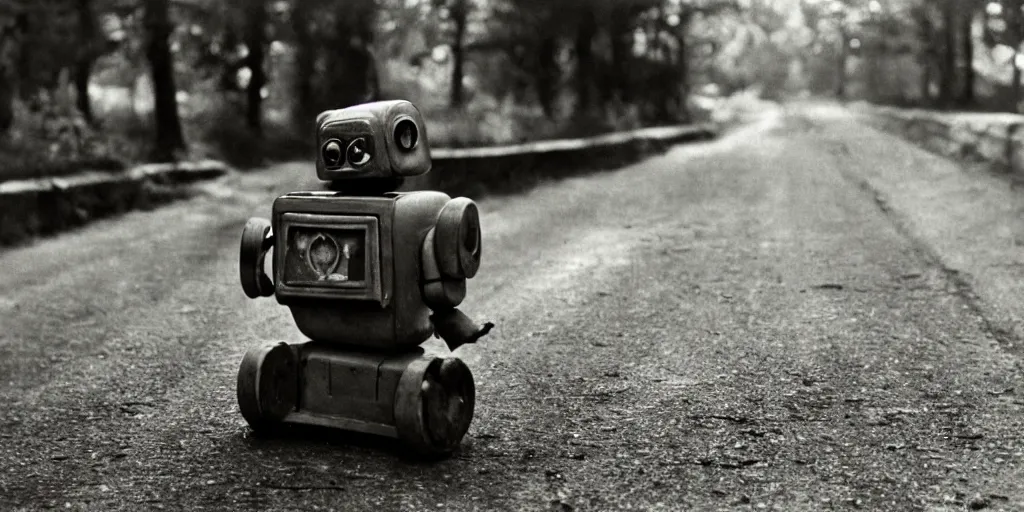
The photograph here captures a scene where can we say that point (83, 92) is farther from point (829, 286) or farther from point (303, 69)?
point (829, 286)

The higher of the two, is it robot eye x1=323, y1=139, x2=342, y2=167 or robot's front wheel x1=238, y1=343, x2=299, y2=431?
robot eye x1=323, y1=139, x2=342, y2=167

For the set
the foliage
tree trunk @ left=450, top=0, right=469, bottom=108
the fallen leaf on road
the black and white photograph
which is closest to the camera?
the black and white photograph

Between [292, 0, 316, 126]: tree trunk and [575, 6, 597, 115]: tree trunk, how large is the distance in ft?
20.1

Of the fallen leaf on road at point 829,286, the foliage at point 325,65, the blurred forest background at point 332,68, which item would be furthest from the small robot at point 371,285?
the foliage at point 325,65

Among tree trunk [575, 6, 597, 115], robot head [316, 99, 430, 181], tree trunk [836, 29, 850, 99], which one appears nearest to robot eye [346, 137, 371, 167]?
robot head [316, 99, 430, 181]

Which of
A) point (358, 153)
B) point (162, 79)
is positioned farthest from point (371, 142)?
point (162, 79)

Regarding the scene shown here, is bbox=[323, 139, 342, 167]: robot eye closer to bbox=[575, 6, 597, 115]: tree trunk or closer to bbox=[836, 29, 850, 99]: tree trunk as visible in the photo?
bbox=[575, 6, 597, 115]: tree trunk

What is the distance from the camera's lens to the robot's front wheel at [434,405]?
3621 millimetres

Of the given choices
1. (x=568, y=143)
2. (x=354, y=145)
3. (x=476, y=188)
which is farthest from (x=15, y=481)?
(x=568, y=143)

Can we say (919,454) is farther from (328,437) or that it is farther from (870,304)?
(870,304)

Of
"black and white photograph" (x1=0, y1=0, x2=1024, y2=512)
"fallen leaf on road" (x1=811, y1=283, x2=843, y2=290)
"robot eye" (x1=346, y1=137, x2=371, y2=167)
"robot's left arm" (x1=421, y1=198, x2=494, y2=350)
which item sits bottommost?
"fallen leaf on road" (x1=811, y1=283, x2=843, y2=290)

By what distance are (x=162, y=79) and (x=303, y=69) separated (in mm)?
5527

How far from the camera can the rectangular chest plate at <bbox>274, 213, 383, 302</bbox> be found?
3686mm

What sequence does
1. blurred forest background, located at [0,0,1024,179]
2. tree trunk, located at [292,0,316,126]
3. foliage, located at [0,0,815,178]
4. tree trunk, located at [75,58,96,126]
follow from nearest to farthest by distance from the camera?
blurred forest background, located at [0,0,1024,179], foliage, located at [0,0,815,178], tree trunk, located at [75,58,96,126], tree trunk, located at [292,0,316,126]
